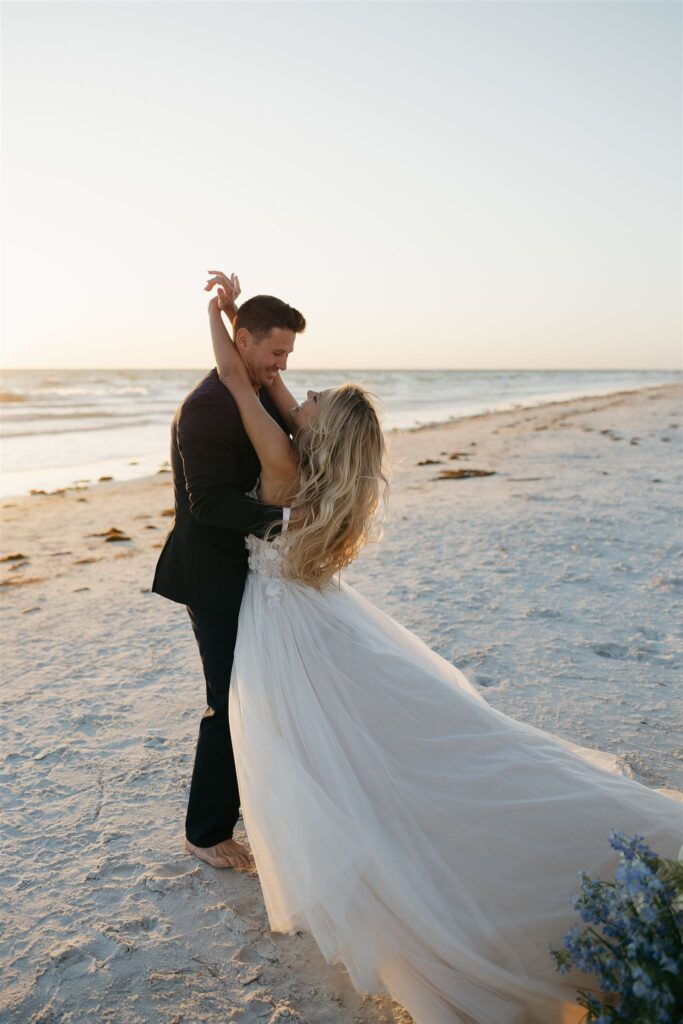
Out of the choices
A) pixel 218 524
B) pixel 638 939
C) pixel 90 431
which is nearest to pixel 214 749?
pixel 218 524

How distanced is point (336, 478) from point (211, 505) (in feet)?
1.65

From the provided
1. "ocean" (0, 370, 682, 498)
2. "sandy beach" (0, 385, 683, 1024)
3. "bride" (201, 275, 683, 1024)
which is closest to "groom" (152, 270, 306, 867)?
"bride" (201, 275, 683, 1024)

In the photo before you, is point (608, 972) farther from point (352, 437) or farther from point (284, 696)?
point (352, 437)

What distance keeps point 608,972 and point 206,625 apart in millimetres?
1939

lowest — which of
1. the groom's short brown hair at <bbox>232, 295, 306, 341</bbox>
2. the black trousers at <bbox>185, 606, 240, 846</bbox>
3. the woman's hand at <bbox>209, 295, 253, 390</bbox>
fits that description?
the black trousers at <bbox>185, 606, 240, 846</bbox>

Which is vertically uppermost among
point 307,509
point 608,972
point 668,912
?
point 307,509

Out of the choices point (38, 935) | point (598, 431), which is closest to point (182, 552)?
point (38, 935)

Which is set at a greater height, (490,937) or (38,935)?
(490,937)

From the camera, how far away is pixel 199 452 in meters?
2.99

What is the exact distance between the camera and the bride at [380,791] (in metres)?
2.38

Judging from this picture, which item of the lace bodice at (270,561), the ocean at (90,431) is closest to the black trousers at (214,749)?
the lace bodice at (270,561)

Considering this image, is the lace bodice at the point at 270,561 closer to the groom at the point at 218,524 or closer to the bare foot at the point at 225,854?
the groom at the point at 218,524

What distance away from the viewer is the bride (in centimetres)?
238

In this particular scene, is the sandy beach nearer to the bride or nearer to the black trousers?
the black trousers
